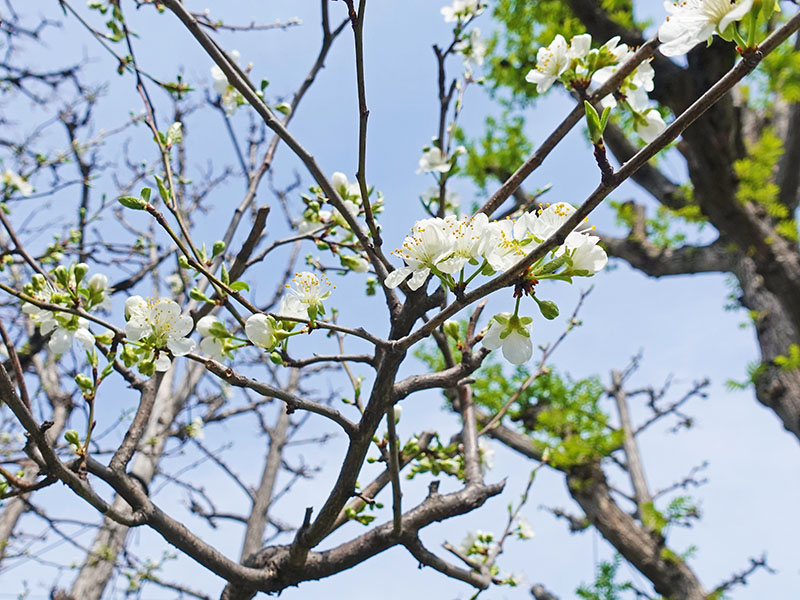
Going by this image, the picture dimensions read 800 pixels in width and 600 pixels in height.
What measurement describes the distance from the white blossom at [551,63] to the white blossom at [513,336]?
2.12ft

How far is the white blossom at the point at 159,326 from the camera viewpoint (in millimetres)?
1088

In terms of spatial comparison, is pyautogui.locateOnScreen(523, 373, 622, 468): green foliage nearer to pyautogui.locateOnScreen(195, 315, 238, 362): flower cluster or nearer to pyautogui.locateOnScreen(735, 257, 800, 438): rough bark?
pyautogui.locateOnScreen(735, 257, 800, 438): rough bark

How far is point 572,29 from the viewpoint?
4141mm

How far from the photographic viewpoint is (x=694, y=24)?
31.0 inches

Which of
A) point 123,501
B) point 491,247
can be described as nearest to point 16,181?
point 123,501

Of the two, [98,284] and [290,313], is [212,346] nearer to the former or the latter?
[290,313]

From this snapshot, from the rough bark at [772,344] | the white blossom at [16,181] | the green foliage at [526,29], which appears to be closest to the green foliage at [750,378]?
the rough bark at [772,344]

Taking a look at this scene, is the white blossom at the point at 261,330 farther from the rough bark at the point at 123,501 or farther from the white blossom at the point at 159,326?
the rough bark at the point at 123,501

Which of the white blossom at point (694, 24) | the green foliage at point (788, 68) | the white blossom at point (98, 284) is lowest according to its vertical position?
the white blossom at point (98, 284)

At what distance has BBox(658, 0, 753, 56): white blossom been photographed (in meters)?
0.75

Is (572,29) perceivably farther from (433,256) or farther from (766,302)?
(433,256)

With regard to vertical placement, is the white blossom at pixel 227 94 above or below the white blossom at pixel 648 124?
above

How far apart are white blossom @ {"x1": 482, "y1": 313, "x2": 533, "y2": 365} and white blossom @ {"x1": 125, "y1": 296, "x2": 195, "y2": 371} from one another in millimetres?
592

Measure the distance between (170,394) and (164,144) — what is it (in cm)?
384
